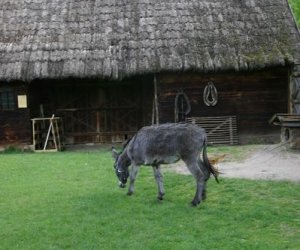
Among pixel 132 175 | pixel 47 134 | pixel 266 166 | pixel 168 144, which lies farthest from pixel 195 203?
pixel 47 134

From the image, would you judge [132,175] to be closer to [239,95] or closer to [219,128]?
[219,128]

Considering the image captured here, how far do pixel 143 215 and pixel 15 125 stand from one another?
1018 centimetres

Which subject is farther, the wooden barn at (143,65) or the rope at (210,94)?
the rope at (210,94)

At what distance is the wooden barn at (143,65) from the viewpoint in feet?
51.4

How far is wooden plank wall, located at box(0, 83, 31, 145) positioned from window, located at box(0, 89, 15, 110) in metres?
0.12

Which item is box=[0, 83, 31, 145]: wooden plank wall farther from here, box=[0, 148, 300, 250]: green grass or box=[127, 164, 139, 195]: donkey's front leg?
box=[127, 164, 139, 195]: donkey's front leg

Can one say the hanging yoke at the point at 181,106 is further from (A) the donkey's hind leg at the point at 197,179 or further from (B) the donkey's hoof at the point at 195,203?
(B) the donkey's hoof at the point at 195,203

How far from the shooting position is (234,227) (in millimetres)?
6703

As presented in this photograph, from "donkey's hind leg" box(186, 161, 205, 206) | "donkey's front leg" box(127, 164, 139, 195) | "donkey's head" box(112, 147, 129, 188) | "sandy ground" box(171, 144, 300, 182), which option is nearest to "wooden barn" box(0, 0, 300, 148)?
"sandy ground" box(171, 144, 300, 182)

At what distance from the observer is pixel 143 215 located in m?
7.41

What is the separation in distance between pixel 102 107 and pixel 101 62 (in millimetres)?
2024

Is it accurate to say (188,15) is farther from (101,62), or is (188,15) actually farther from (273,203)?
(273,203)

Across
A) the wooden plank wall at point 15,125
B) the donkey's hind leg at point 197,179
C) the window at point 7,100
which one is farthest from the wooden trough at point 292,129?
the window at point 7,100

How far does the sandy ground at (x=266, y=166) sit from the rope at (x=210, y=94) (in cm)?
329
